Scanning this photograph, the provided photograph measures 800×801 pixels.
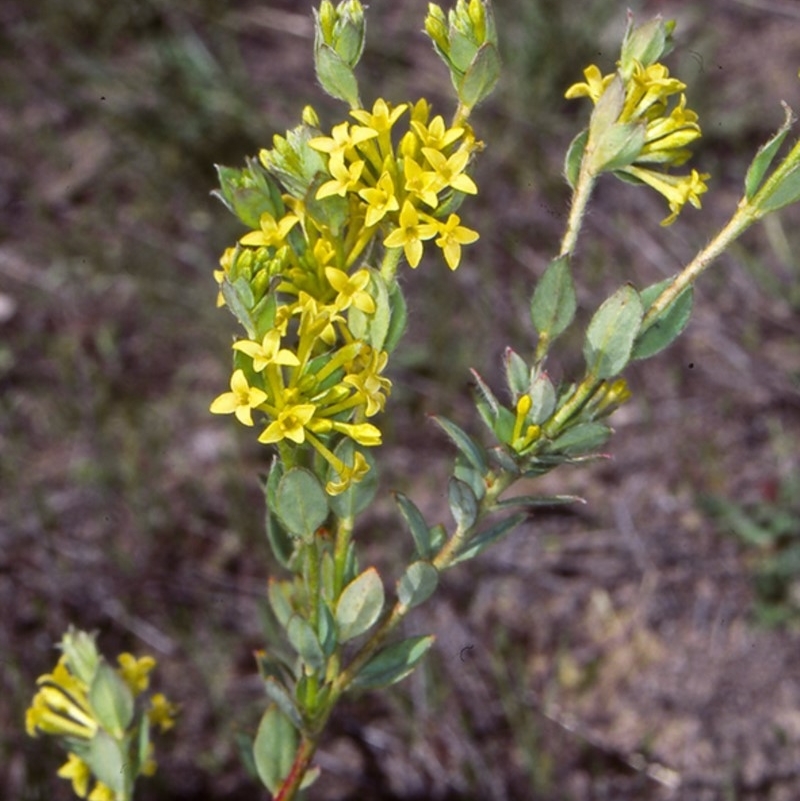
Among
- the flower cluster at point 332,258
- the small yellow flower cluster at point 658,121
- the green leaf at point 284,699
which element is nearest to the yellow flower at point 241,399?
the flower cluster at point 332,258

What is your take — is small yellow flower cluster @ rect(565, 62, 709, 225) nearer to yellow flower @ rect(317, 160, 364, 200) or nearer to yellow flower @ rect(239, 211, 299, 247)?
yellow flower @ rect(317, 160, 364, 200)

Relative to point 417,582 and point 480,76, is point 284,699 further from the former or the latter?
point 480,76

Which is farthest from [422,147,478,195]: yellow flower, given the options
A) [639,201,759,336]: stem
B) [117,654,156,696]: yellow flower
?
[117,654,156,696]: yellow flower

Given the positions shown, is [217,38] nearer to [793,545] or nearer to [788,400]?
[788,400]

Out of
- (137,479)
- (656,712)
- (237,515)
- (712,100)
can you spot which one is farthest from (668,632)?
(712,100)

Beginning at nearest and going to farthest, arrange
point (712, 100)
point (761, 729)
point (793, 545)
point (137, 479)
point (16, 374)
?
point (761, 729)
point (793, 545)
point (137, 479)
point (16, 374)
point (712, 100)

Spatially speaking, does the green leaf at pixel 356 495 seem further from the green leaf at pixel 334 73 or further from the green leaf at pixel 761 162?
the green leaf at pixel 761 162

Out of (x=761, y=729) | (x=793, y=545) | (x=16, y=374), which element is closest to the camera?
(x=761, y=729)

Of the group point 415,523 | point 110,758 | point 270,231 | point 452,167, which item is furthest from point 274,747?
point 452,167
